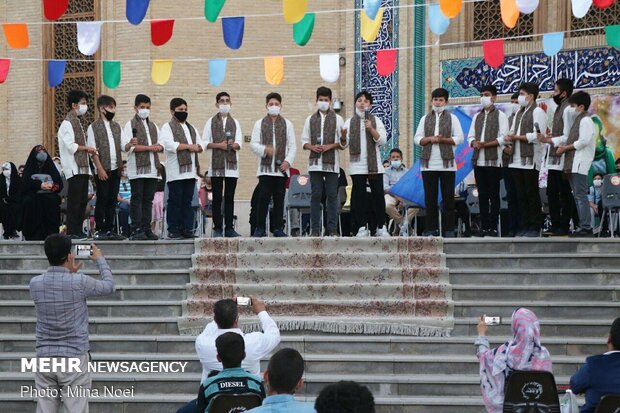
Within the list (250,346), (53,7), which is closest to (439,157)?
(53,7)

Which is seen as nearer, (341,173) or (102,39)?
(341,173)

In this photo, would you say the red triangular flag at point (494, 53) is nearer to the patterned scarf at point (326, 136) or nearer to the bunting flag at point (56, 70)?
the patterned scarf at point (326, 136)

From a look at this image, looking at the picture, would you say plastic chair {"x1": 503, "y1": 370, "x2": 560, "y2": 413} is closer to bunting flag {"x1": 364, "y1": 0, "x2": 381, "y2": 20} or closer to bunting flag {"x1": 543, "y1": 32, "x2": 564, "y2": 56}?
bunting flag {"x1": 543, "y1": 32, "x2": 564, "y2": 56}

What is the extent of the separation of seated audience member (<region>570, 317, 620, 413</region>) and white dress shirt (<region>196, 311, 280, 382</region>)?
1.84 metres

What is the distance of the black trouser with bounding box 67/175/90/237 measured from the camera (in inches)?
551

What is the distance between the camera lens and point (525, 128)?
542 inches

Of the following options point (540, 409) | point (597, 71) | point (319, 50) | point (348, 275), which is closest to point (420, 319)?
point (348, 275)

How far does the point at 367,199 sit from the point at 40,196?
143 inches

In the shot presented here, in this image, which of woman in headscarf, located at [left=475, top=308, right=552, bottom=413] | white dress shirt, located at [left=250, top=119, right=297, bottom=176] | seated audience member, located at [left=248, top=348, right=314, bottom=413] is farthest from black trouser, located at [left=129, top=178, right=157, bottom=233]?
seated audience member, located at [left=248, top=348, right=314, bottom=413]

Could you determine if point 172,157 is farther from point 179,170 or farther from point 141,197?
point 141,197

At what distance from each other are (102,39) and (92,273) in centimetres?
844

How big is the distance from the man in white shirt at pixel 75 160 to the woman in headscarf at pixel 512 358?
6.94 meters

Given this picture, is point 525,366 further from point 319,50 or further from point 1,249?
point 319,50

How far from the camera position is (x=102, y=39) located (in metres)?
20.6
